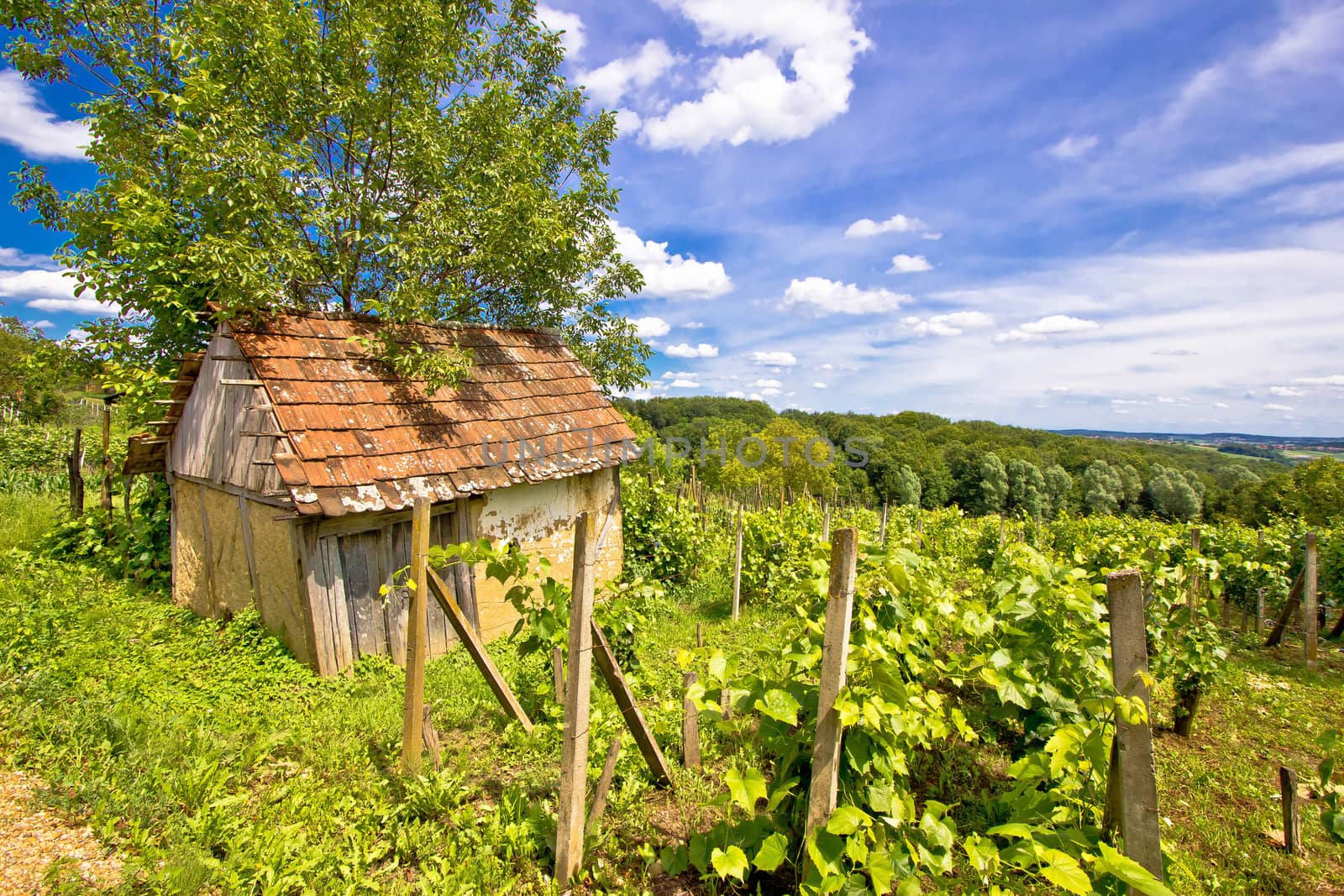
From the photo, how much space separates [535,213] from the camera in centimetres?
941

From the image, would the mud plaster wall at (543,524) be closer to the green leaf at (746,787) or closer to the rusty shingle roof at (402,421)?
the rusty shingle roof at (402,421)

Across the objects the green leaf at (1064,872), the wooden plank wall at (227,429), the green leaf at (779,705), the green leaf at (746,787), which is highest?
the wooden plank wall at (227,429)

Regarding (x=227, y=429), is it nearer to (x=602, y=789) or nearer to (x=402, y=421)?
(x=402, y=421)

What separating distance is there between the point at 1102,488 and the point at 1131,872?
2697 inches

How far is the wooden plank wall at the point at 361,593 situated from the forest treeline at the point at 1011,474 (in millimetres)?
25745

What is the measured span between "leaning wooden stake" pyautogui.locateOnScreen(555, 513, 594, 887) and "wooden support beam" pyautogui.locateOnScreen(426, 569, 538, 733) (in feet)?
3.91

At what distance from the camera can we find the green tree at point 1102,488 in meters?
54.8

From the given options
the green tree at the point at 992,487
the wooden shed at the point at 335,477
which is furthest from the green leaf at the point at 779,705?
the green tree at the point at 992,487

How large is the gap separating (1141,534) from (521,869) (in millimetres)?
14803

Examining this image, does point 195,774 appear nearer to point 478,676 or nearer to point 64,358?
point 478,676

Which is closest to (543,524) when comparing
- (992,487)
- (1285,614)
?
(1285,614)

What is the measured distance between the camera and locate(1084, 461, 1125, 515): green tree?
54.8 metres

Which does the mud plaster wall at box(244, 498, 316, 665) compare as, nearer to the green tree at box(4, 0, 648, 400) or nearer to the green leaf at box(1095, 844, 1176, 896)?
the green tree at box(4, 0, 648, 400)

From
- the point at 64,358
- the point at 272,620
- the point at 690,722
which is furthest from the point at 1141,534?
the point at 64,358
